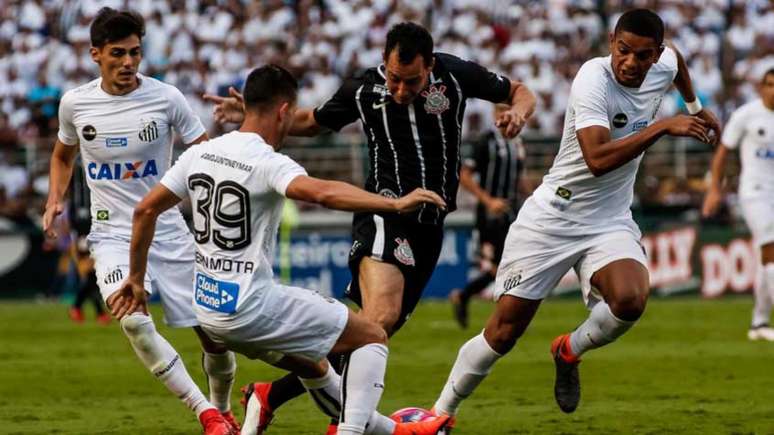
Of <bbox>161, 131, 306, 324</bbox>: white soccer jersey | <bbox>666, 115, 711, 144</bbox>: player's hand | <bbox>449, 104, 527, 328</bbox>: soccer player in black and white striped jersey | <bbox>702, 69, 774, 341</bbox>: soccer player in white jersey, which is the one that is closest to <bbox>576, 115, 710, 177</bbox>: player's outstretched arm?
<bbox>666, 115, 711, 144</bbox>: player's hand

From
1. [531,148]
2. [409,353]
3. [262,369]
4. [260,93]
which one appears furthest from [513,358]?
[531,148]

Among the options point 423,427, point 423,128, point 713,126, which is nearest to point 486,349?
point 423,427

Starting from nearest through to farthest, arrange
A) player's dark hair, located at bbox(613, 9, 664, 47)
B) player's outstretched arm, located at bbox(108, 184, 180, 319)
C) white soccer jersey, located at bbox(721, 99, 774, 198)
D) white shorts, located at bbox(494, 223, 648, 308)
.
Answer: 1. player's outstretched arm, located at bbox(108, 184, 180, 319)
2. player's dark hair, located at bbox(613, 9, 664, 47)
3. white shorts, located at bbox(494, 223, 648, 308)
4. white soccer jersey, located at bbox(721, 99, 774, 198)

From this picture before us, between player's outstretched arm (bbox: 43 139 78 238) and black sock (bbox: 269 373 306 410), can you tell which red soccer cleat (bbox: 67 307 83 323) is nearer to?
player's outstretched arm (bbox: 43 139 78 238)

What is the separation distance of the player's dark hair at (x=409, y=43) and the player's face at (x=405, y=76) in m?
0.03

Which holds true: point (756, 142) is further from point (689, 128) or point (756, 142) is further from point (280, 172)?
point (280, 172)

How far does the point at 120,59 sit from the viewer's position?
9320mm

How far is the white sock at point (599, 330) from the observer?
8844mm

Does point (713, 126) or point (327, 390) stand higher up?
point (713, 126)

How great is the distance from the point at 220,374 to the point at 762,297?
771 centimetres

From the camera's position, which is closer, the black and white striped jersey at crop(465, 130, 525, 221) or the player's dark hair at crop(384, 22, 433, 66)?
the player's dark hair at crop(384, 22, 433, 66)

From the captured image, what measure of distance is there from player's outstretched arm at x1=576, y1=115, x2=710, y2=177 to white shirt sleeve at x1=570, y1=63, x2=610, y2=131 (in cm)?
5

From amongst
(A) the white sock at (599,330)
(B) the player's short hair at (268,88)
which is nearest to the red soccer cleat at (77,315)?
(A) the white sock at (599,330)

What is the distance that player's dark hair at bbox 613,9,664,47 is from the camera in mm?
8266
